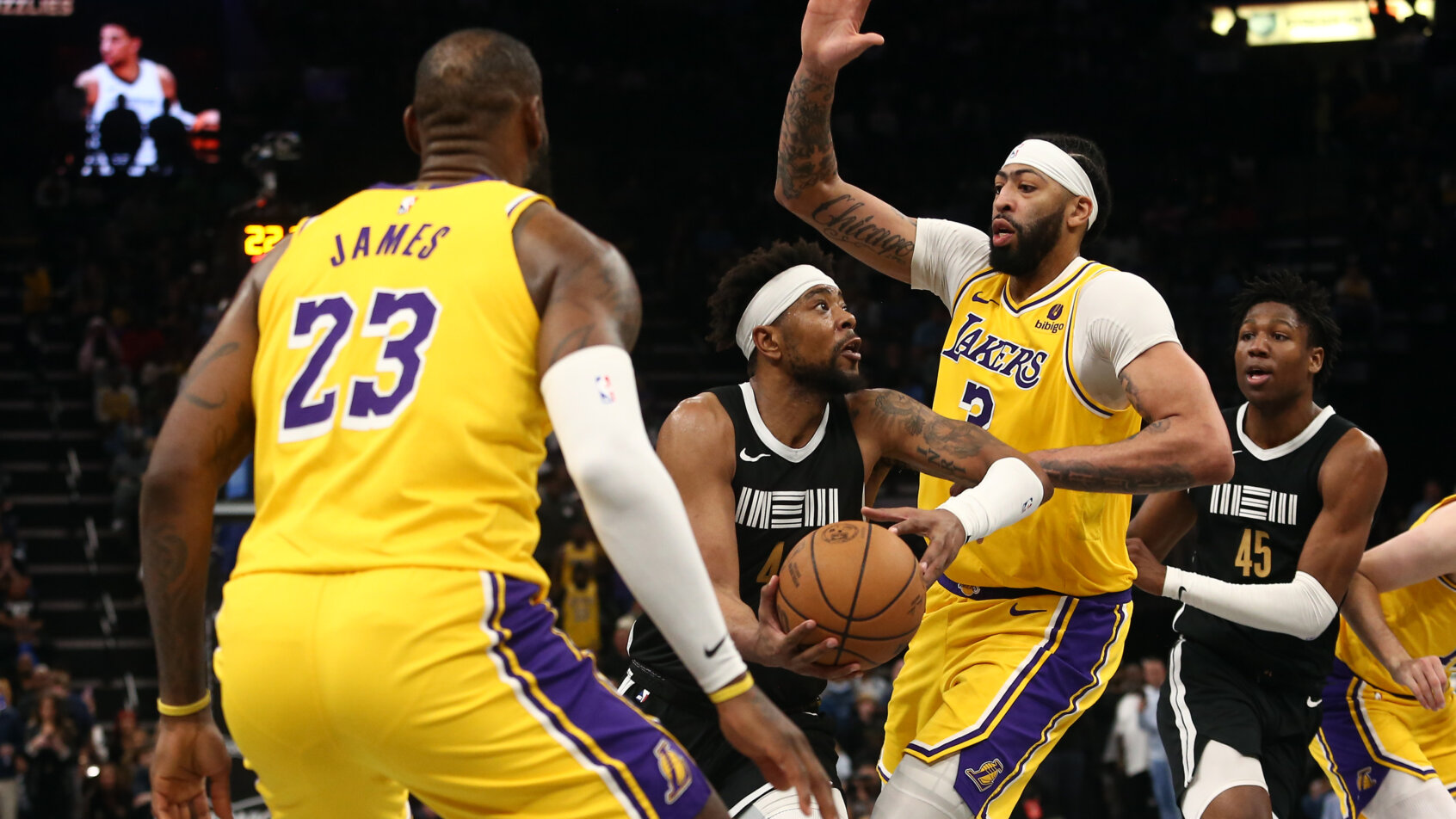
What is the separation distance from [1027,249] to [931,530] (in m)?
1.45

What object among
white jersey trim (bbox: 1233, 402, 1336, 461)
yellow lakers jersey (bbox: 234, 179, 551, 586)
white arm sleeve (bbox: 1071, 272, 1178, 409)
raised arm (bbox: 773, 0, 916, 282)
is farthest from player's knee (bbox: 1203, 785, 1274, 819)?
yellow lakers jersey (bbox: 234, 179, 551, 586)

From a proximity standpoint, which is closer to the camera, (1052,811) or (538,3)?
(1052,811)

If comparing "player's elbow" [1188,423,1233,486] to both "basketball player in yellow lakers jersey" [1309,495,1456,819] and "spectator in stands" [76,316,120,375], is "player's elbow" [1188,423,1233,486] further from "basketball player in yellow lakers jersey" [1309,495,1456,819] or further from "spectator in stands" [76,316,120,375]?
"spectator in stands" [76,316,120,375]

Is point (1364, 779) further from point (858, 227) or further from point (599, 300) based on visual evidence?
point (599, 300)

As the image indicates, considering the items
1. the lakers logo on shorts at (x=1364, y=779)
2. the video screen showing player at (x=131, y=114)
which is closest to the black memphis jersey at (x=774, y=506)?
the lakers logo on shorts at (x=1364, y=779)

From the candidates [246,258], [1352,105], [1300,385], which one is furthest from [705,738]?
[1352,105]

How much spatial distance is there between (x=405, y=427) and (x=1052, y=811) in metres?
11.5

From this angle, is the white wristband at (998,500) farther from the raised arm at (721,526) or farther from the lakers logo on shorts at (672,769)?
the lakers logo on shorts at (672,769)

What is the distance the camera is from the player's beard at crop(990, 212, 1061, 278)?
5008mm

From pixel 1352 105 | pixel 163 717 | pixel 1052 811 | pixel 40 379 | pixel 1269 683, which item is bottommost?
pixel 1052 811

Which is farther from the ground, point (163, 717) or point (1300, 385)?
point (1300, 385)

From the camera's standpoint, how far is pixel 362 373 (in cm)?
280

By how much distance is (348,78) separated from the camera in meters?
19.2

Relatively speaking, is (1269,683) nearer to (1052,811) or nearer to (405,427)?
(405,427)
